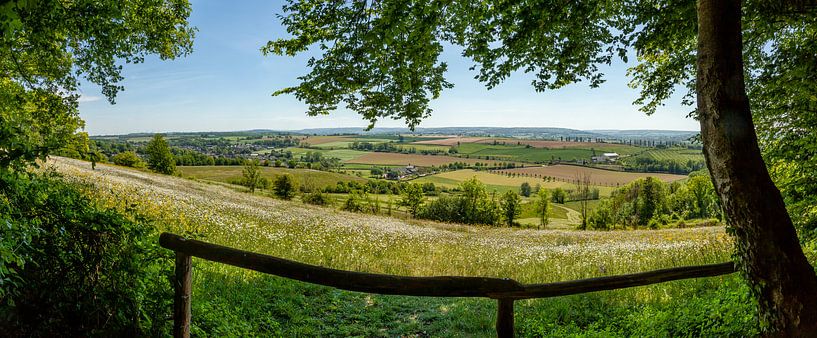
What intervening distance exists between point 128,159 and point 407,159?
306 ft

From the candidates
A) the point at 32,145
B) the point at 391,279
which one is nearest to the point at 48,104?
the point at 32,145

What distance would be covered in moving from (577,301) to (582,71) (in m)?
5.28

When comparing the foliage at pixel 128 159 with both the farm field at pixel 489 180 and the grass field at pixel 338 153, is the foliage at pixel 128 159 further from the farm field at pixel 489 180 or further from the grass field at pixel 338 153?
the farm field at pixel 489 180

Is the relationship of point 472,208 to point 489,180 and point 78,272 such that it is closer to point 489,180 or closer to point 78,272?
point 489,180

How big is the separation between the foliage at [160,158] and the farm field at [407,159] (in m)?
79.4

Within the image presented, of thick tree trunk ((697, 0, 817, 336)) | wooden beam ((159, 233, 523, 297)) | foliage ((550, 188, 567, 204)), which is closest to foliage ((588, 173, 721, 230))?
foliage ((550, 188, 567, 204))

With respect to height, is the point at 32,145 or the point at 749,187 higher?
the point at 32,145

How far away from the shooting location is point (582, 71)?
8875 mm

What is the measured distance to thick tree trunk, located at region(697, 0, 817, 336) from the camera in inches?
149

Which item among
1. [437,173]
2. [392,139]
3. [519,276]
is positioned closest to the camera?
[519,276]

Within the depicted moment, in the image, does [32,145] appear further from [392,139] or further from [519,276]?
[392,139]

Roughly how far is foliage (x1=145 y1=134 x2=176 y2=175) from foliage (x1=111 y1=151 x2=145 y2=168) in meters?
2.38

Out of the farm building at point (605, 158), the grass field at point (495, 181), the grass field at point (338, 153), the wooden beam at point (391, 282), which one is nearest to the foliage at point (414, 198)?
the grass field at point (495, 181)

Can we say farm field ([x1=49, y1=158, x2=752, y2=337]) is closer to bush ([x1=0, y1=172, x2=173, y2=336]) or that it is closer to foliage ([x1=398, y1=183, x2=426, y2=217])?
bush ([x1=0, y1=172, x2=173, y2=336])
